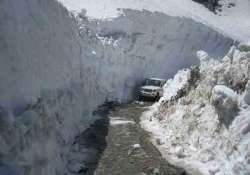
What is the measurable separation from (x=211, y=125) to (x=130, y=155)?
2.91m

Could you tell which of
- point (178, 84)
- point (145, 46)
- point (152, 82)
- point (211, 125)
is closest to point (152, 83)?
point (152, 82)

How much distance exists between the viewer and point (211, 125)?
14977 millimetres

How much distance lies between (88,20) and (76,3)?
3.96 m

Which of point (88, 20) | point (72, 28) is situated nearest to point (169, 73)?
point (88, 20)

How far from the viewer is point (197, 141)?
15086mm

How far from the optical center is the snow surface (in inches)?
1366

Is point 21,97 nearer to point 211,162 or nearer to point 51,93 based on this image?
point 51,93

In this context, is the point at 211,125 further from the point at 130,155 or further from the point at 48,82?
the point at 48,82

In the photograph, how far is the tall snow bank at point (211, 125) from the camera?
12480mm

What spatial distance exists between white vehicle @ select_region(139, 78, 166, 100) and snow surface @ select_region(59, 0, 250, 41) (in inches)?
274

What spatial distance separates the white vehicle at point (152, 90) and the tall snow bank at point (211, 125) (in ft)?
26.2

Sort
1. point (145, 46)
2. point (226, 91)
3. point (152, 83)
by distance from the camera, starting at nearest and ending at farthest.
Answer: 1. point (226, 91)
2. point (152, 83)
3. point (145, 46)

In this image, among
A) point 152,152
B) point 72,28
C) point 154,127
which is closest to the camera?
point 152,152

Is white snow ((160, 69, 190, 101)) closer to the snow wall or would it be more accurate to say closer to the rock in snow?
the snow wall
